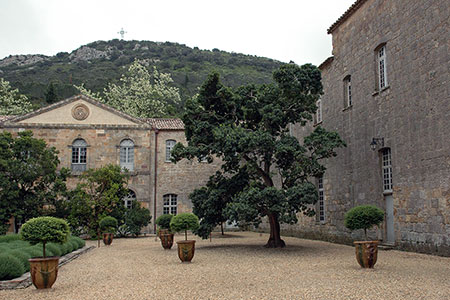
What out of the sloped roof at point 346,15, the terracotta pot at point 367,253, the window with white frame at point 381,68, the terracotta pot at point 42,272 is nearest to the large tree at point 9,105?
the sloped roof at point 346,15

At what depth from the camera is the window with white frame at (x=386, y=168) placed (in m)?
13.1

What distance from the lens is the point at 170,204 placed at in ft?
86.4

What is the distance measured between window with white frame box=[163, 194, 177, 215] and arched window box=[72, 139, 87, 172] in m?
5.30

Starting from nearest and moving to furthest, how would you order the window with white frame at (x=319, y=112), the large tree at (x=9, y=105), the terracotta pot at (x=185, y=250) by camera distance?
1. the terracotta pot at (x=185, y=250)
2. the window with white frame at (x=319, y=112)
3. the large tree at (x=9, y=105)

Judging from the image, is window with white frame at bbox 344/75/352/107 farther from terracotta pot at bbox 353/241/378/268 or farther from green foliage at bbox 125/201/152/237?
green foliage at bbox 125/201/152/237

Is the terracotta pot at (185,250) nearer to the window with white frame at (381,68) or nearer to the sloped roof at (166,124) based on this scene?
the window with white frame at (381,68)

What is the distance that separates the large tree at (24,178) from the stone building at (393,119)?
12.5 meters

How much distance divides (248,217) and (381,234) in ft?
14.9

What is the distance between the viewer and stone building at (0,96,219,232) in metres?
25.3

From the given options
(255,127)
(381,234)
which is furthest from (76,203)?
(381,234)

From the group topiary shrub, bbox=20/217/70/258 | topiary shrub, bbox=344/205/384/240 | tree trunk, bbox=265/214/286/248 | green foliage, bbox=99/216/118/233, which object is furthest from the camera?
green foliage, bbox=99/216/118/233

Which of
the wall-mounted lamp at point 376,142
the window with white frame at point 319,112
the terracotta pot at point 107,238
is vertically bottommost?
the terracotta pot at point 107,238

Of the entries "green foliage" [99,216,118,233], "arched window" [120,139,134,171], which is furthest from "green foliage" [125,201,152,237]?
"arched window" [120,139,134,171]

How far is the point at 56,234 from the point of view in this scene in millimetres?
8359
